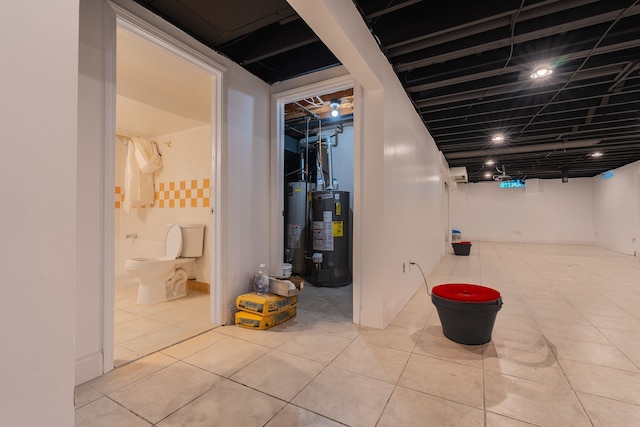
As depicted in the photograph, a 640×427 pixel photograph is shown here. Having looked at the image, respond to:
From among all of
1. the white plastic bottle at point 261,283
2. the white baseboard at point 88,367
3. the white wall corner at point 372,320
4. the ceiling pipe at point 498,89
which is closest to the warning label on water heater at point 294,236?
the white plastic bottle at point 261,283

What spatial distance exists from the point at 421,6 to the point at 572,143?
4637mm

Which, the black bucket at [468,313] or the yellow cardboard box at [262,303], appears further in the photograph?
the yellow cardboard box at [262,303]

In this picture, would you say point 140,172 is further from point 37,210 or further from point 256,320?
point 37,210

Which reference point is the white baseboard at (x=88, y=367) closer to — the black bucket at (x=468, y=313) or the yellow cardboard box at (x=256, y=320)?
the yellow cardboard box at (x=256, y=320)

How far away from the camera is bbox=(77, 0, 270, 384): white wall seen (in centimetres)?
156

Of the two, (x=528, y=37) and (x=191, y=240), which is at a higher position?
(x=528, y=37)

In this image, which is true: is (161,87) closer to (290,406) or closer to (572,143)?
(290,406)

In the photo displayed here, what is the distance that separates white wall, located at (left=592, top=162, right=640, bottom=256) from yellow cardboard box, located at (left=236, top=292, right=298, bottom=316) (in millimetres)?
8561

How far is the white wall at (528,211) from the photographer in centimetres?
909

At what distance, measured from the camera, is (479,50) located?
2.29m

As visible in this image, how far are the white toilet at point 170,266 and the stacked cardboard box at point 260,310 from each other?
3.81ft

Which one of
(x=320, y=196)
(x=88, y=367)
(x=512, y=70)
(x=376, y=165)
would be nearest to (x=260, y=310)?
(x=88, y=367)

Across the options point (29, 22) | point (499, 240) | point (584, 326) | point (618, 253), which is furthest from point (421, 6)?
point (499, 240)

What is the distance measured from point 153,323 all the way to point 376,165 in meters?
2.40
